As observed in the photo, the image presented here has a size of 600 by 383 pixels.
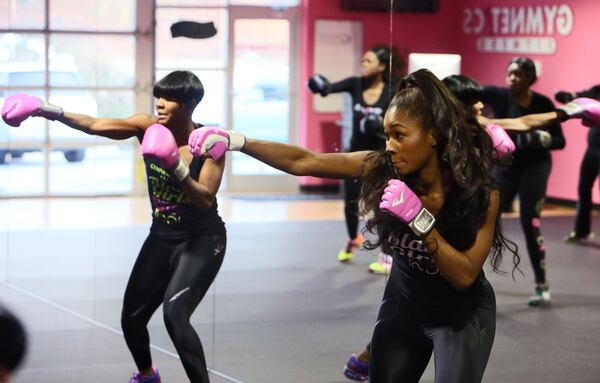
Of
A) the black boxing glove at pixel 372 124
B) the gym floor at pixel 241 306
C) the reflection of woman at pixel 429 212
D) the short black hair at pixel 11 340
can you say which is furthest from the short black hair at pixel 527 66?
the short black hair at pixel 11 340

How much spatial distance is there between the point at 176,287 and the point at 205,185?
399 mm

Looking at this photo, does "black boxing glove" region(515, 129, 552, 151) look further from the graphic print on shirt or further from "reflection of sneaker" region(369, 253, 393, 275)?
the graphic print on shirt

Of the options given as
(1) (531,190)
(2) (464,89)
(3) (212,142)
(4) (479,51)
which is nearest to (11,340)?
(3) (212,142)

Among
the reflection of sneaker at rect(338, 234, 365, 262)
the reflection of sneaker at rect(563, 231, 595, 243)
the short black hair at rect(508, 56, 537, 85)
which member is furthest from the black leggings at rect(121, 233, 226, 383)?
the reflection of sneaker at rect(563, 231, 595, 243)

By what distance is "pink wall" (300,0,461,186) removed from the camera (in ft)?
18.0

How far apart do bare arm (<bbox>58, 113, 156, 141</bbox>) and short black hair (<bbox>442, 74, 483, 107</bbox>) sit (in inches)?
48.8

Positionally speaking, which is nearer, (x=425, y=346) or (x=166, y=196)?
(x=425, y=346)

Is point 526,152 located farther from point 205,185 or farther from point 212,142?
point 212,142

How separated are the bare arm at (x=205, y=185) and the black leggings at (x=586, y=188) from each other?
3831 millimetres

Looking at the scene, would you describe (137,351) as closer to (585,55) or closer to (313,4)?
(313,4)

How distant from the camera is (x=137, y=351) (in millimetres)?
4426

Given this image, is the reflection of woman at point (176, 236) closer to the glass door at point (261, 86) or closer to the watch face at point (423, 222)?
the glass door at point (261, 86)

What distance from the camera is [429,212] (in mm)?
3100

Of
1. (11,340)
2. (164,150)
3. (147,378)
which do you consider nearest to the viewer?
(11,340)
